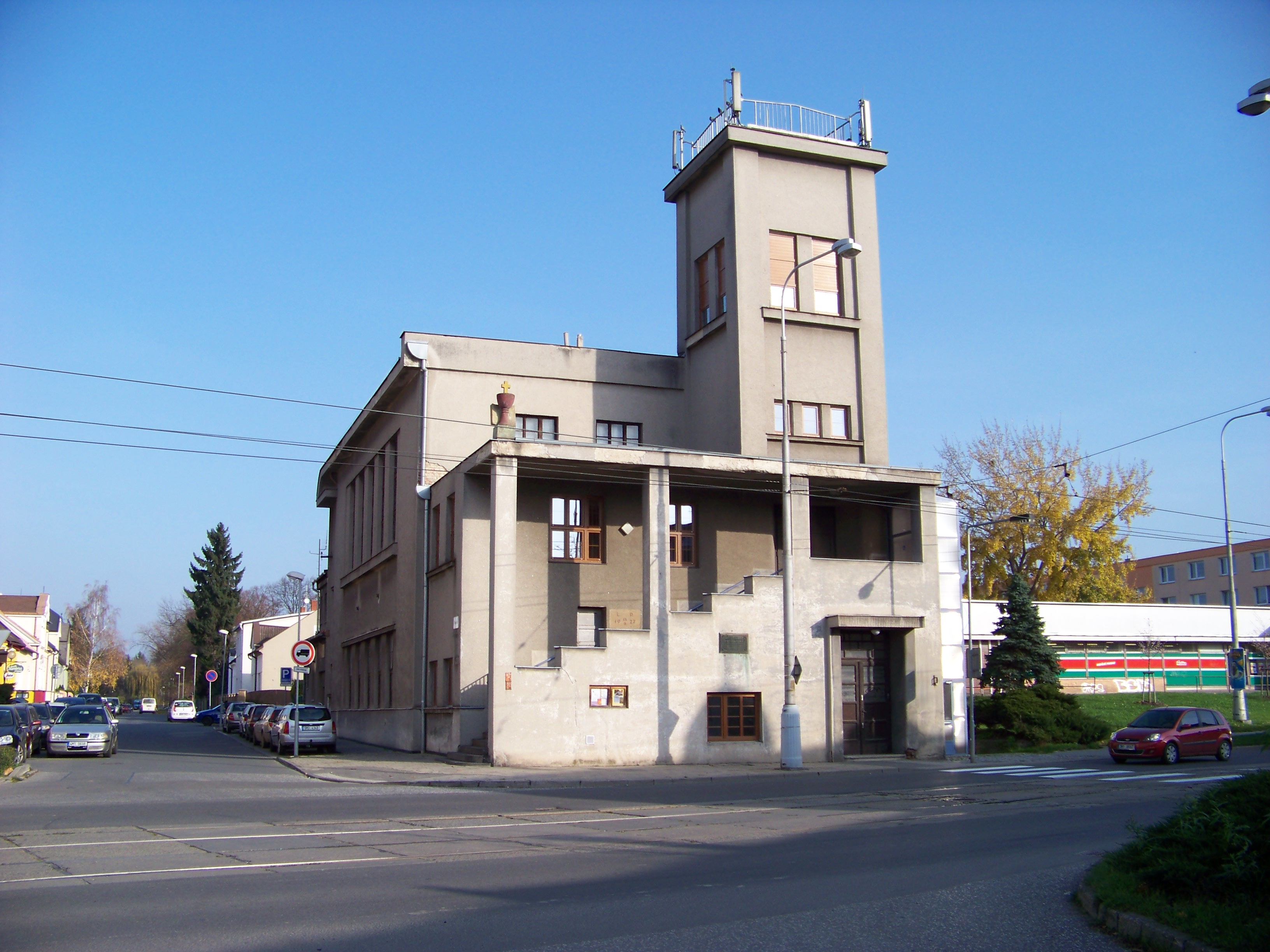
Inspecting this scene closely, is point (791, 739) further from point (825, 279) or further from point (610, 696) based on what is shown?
point (825, 279)

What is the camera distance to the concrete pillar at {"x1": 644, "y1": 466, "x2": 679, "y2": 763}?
26.5 m

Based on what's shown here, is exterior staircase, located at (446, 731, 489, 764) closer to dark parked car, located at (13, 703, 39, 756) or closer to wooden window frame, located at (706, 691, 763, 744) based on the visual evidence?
wooden window frame, located at (706, 691, 763, 744)

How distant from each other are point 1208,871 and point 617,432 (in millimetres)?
27151

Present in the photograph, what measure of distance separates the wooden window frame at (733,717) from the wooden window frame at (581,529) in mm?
5337

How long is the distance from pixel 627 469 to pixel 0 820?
16.6m

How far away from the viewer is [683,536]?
30.8 metres

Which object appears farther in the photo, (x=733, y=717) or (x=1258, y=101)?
(x=733, y=717)

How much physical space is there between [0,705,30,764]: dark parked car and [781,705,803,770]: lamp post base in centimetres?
1827

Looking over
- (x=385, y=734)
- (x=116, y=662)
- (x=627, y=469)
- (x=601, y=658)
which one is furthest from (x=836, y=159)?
(x=116, y=662)

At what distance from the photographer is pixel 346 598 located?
46969 mm

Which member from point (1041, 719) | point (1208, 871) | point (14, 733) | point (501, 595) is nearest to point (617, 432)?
point (501, 595)

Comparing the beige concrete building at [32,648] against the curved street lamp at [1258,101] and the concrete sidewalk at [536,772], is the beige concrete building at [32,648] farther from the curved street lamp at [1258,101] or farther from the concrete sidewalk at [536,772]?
the curved street lamp at [1258,101]

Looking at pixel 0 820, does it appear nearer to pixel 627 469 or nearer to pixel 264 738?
pixel 627 469

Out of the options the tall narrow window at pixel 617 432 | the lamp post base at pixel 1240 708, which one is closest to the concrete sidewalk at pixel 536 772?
the tall narrow window at pixel 617 432
